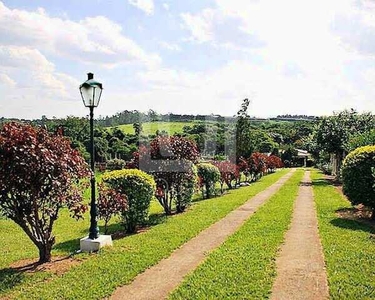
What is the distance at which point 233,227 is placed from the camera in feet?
35.0

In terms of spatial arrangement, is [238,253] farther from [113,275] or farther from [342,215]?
[342,215]

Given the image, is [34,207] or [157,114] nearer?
[34,207]

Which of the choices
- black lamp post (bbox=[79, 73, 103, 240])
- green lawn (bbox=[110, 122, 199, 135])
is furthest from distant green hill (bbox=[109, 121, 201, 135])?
black lamp post (bbox=[79, 73, 103, 240])

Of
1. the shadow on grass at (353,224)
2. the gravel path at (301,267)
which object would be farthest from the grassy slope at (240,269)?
the shadow on grass at (353,224)

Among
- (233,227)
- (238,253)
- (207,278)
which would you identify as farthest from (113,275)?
(233,227)

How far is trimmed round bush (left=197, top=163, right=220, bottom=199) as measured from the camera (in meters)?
19.4

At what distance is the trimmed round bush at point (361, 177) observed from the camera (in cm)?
1147

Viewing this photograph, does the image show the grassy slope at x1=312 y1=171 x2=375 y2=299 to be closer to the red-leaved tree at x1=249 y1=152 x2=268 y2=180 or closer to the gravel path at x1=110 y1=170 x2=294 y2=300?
the gravel path at x1=110 y1=170 x2=294 y2=300

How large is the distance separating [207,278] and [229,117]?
39.2m

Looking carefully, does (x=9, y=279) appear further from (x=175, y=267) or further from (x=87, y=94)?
(x=87, y=94)

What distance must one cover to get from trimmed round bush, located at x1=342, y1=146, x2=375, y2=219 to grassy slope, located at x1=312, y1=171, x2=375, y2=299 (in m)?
0.87

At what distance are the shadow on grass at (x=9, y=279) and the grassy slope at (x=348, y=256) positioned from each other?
4.83 m

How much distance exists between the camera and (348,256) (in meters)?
7.47

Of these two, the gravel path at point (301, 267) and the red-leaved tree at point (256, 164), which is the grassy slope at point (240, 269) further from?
the red-leaved tree at point (256, 164)
